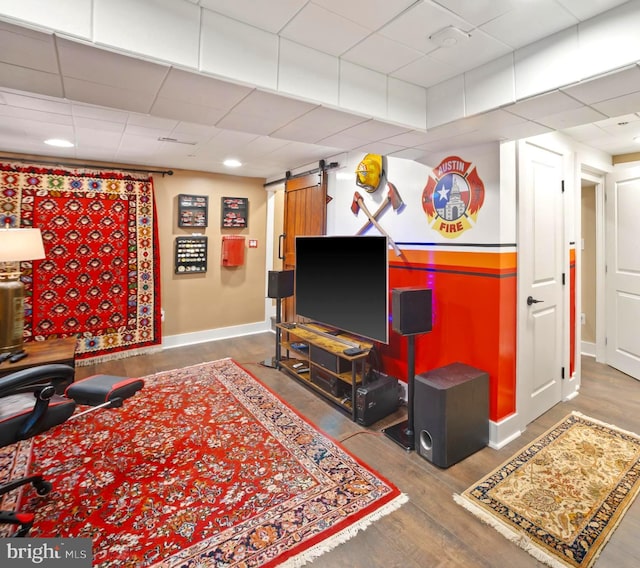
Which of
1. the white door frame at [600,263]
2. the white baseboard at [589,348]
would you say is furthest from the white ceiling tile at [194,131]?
the white baseboard at [589,348]

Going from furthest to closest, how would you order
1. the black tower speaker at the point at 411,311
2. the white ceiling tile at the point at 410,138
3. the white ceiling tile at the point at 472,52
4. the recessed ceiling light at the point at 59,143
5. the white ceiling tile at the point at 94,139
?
the recessed ceiling light at the point at 59,143 < the white ceiling tile at the point at 94,139 < the black tower speaker at the point at 411,311 < the white ceiling tile at the point at 410,138 < the white ceiling tile at the point at 472,52

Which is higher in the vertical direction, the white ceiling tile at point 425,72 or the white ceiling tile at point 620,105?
the white ceiling tile at point 425,72

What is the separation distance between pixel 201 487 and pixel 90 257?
3166 millimetres

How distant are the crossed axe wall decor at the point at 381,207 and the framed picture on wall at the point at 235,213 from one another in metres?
2.16

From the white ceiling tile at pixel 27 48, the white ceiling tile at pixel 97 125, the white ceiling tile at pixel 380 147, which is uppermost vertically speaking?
the white ceiling tile at pixel 97 125

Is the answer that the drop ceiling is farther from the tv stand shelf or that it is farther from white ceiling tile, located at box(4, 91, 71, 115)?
the tv stand shelf

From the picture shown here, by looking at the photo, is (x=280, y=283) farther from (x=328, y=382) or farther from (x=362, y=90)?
(x=362, y=90)

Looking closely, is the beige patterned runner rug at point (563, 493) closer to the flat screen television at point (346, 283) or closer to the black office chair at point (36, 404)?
the flat screen television at point (346, 283)

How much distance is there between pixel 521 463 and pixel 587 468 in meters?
0.38

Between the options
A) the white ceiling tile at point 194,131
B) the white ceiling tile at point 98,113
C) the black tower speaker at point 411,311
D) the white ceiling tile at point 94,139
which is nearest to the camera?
the black tower speaker at point 411,311

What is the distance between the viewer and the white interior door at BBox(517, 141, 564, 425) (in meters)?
2.53

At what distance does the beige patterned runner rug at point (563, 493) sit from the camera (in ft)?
A: 5.40

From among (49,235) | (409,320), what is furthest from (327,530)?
(49,235)

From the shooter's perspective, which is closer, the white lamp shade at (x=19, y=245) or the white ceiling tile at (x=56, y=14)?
the white ceiling tile at (x=56, y=14)
